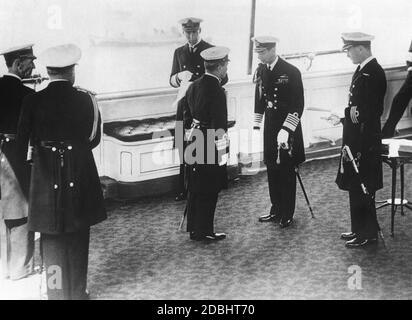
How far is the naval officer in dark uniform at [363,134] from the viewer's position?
374cm

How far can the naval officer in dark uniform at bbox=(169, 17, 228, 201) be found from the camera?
4.80 metres

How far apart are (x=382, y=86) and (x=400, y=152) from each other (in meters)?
0.47

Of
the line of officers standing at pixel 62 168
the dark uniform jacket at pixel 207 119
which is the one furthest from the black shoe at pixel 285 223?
the line of officers standing at pixel 62 168

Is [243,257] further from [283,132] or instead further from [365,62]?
[365,62]

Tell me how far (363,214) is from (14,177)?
2053 millimetres

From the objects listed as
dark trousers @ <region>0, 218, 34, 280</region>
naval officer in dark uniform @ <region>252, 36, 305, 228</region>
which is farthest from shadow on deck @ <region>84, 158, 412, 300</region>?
dark trousers @ <region>0, 218, 34, 280</region>

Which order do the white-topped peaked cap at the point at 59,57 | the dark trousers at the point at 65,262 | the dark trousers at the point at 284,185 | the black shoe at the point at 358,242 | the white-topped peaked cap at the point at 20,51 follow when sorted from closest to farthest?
1. the white-topped peaked cap at the point at 59,57
2. the dark trousers at the point at 65,262
3. the white-topped peaked cap at the point at 20,51
4. the black shoe at the point at 358,242
5. the dark trousers at the point at 284,185

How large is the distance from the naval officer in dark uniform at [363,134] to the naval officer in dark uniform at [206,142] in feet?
2.36

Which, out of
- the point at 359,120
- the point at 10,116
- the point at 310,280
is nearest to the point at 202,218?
the point at 310,280

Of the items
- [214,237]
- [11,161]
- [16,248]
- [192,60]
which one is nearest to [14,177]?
[11,161]

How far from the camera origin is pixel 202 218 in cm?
407

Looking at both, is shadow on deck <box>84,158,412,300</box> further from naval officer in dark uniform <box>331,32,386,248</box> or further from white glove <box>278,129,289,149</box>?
white glove <box>278,129,289,149</box>

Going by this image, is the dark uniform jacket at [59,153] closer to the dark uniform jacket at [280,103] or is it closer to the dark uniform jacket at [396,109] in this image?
the dark uniform jacket at [280,103]

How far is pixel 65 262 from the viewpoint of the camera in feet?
10.1
